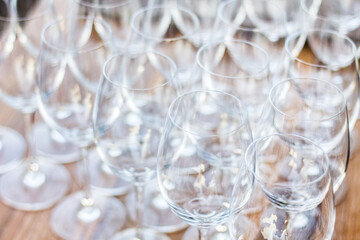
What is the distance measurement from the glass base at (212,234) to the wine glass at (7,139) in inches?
11.2

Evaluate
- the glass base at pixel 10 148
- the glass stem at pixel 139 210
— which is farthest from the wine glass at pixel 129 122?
→ the glass base at pixel 10 148

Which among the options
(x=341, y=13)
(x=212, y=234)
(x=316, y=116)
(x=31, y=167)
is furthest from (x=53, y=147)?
(x=341, y=13)

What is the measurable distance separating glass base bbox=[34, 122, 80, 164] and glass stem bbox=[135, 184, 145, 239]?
16 cm

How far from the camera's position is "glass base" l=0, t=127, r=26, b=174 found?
899 millimetres

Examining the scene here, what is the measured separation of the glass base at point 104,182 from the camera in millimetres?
854

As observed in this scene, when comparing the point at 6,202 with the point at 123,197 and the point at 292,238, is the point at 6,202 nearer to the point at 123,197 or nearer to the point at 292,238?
the point at 123,197

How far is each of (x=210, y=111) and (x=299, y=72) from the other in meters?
0.14

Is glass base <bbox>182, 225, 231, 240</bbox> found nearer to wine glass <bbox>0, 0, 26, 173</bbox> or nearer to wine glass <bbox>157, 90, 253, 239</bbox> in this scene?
wine glass <bbox>157, 90, 253, 239</bbox>

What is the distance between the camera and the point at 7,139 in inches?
36.6

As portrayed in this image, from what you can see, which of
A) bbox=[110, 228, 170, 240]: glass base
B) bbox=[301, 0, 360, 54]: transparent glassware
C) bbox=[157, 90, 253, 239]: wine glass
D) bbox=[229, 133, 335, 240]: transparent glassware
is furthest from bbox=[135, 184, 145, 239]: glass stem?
bbox=[301, 0, 360, 54]: transparent glassware

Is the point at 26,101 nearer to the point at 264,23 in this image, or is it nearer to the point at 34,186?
the point at 34,186

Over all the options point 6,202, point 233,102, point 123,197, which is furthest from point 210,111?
point 6,202

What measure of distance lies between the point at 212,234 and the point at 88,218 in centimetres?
17

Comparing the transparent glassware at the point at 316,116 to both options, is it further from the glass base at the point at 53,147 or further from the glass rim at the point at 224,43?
the glass base at the point at 53,147
